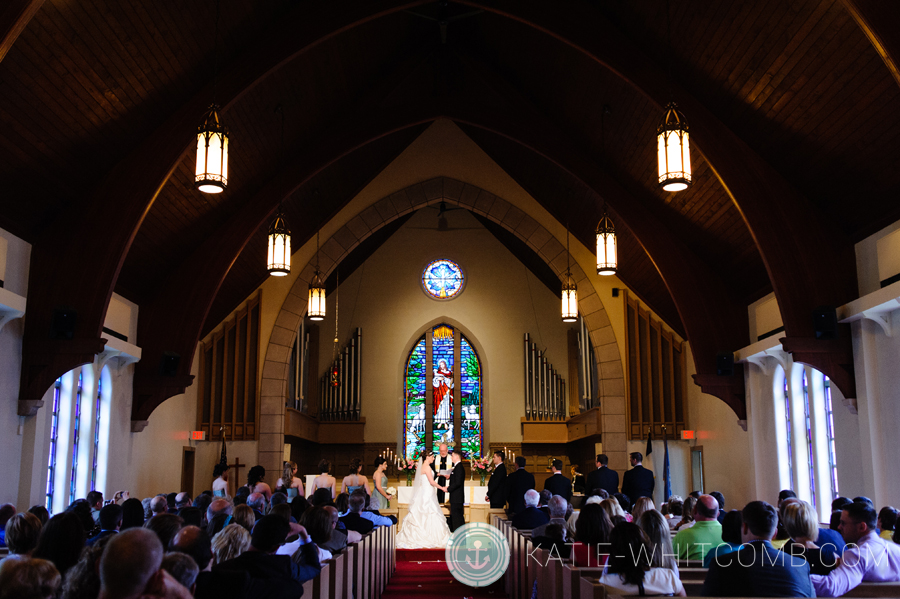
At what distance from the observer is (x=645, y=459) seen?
40.9 ft

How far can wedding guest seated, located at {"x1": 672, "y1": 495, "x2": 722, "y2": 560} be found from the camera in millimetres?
4500

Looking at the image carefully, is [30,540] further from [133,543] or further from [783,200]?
[783,200]

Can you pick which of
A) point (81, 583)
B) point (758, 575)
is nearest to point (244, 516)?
point (81, 583)

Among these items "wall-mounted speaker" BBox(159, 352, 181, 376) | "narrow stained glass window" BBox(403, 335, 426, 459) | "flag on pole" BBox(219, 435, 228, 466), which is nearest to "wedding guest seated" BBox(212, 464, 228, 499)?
"flag on pole" BBox(219, 435, 228, 466)

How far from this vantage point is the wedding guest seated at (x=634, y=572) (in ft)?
11.1

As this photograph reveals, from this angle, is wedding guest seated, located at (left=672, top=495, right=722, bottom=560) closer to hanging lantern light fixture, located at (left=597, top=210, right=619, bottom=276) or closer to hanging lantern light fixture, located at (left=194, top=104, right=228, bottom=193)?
hanging lantern light fixture, located at (left=194, top=104, right=228, bottom=193)

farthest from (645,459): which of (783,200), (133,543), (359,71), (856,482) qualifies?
(133,543)

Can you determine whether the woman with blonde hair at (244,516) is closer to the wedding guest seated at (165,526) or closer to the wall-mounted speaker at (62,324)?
the wedding guest seated at (165,526)

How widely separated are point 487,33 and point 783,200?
478 centimetres

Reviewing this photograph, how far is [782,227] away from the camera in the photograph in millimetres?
8148

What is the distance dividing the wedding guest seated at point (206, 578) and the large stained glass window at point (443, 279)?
546 inches

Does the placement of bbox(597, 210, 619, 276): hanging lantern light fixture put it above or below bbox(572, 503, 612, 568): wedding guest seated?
above

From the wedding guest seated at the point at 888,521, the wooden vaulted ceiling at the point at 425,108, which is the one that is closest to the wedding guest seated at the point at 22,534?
the wooden vaulted ceiling at the point at 425,108

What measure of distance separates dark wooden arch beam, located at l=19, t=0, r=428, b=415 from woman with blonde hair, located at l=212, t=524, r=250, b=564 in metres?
4.70
